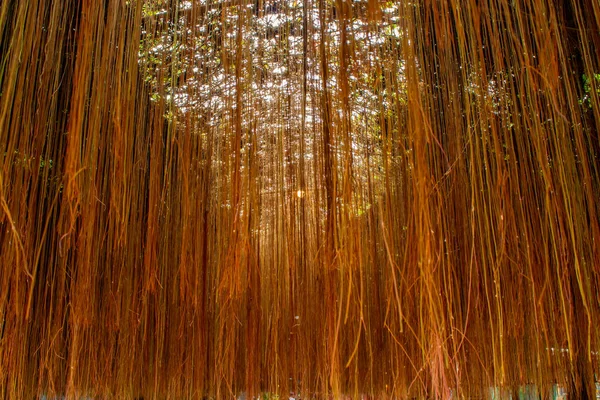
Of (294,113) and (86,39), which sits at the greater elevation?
(294,113)

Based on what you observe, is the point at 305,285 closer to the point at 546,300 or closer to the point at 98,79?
the point at 546,300

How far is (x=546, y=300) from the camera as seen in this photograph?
1.41 m

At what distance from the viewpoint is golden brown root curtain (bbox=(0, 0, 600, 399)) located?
42.4 inches

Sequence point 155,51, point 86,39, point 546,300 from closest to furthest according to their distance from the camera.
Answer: point 86,39 < point 546,300 < point 155,51

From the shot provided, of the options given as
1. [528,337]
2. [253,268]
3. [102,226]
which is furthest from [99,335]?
[528,337]

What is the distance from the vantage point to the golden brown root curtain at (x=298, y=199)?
1.08m

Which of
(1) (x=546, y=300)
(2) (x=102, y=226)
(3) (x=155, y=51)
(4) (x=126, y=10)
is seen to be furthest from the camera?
(3) (x=155, y=51)

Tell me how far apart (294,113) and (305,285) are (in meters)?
0.64

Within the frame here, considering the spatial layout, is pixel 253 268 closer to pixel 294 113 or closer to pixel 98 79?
pixel 294 113

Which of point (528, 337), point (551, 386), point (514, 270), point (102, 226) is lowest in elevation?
point (551, 386)

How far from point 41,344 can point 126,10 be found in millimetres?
903

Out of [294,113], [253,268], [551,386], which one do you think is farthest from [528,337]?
[294,113]

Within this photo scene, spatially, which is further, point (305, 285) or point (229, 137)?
point (305, 285)

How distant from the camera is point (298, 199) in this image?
185 cm
